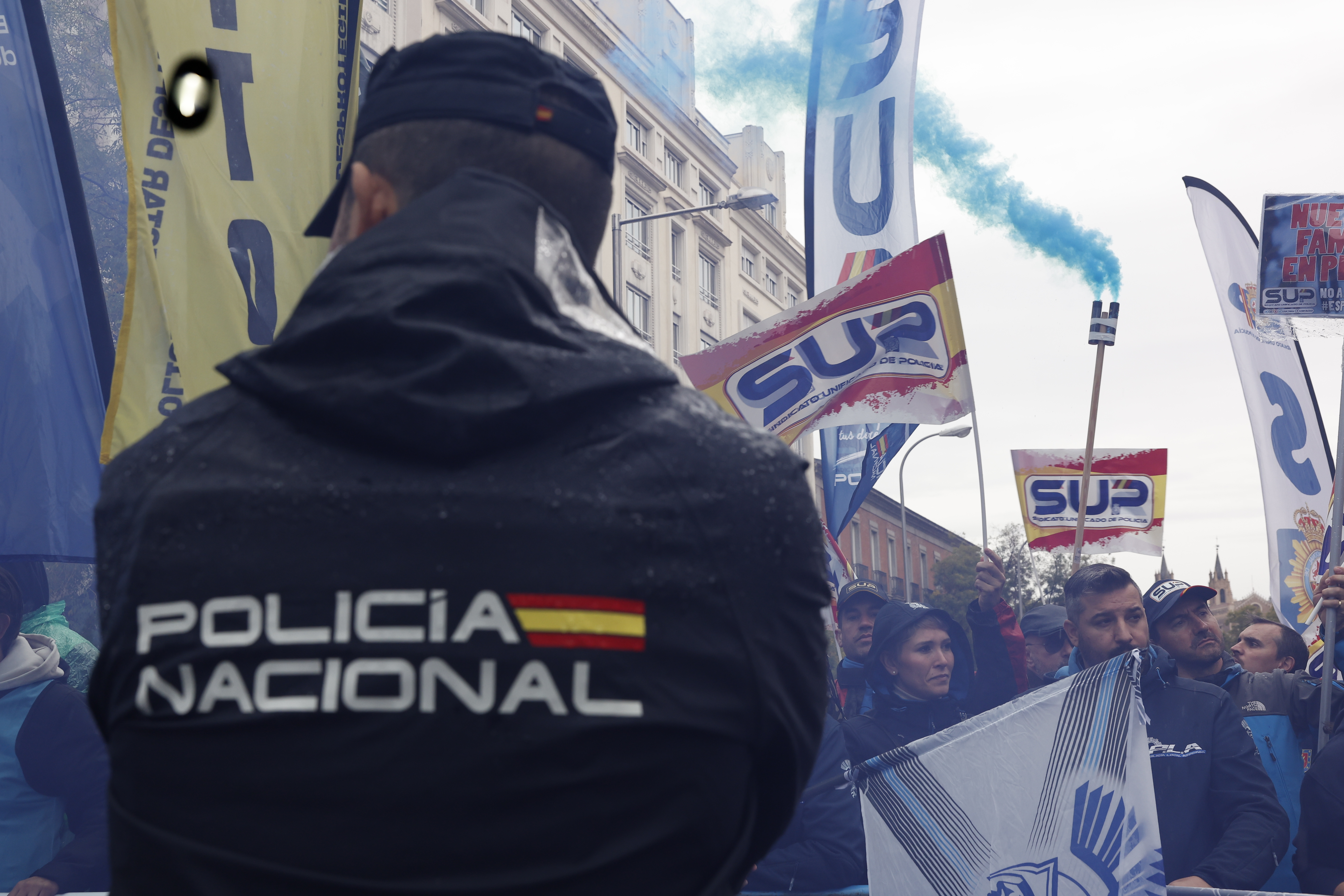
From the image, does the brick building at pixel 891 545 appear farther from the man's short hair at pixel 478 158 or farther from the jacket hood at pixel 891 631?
the man's short hair at pixel 478 158

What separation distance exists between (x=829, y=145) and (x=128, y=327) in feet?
25.3

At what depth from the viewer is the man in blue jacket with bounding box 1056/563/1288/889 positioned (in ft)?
14.6

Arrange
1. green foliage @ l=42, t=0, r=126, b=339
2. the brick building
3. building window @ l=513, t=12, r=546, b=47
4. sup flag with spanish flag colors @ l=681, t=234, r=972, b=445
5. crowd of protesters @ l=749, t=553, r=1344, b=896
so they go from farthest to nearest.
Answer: the brick building, building window @ l=513, t=12, r=546, b=47, green foliage @ l=42, t=0, r=126, b=339, sup flag with spanish flag colors @ l=681, t=234, r=972, b=445, crowd of protesters @ l=749, t=553, r=1344, b=896

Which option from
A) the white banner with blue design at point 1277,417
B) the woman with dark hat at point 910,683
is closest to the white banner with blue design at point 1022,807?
the woman with dark hat at point 910,683

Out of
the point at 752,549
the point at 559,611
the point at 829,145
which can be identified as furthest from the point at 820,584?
the point at 829,145

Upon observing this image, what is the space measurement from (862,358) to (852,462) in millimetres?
2362

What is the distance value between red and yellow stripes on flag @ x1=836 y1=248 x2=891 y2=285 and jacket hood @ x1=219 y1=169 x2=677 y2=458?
363 inches

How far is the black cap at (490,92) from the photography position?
4.26 ft

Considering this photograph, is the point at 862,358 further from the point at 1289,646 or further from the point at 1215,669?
the point at 1289,646

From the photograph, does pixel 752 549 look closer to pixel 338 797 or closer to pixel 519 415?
pixel 519 415

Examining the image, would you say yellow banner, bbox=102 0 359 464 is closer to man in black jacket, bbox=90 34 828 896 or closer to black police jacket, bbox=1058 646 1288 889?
man in black jacket, bbox=90 34 828 896

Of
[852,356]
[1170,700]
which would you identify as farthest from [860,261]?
[1170,700]

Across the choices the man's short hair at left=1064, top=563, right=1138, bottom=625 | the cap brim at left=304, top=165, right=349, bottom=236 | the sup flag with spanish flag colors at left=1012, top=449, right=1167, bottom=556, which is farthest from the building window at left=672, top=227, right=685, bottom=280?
the cap brim at left=304, top=165, right=349, bottom=236

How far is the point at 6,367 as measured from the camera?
14.1 ft
